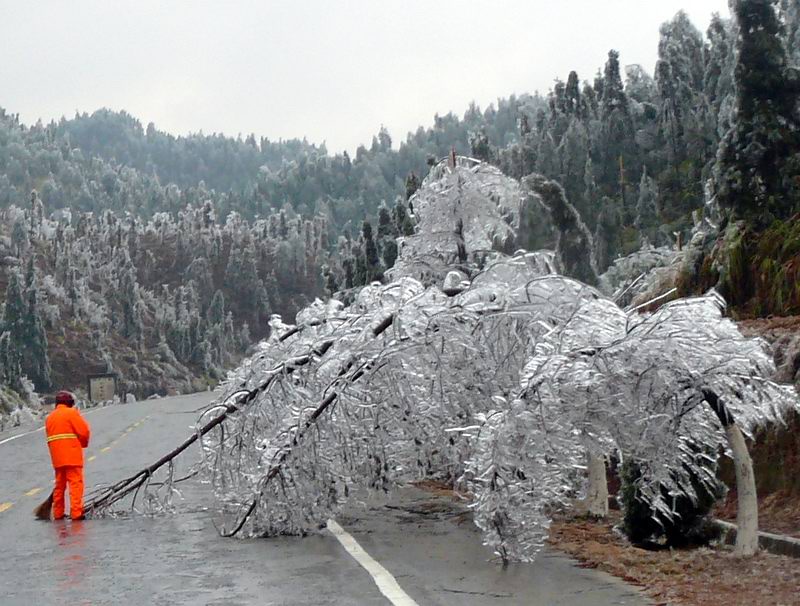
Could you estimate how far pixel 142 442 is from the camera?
1213 inches

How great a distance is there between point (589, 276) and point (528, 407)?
2107 cm

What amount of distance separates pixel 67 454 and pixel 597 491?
6236mm

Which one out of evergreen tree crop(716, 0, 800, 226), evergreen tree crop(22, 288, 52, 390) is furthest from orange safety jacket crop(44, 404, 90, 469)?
evergreen tree crop(22, 288, 52, 390)

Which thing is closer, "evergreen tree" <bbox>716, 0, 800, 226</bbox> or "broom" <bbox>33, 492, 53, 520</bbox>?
"broom" <bbox>33, 492, 53, 520</bbox>

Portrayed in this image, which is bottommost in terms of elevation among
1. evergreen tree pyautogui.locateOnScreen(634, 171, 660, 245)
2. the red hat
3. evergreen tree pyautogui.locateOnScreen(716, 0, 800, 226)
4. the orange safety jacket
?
the orange safety jacket

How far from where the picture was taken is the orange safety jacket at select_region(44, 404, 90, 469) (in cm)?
1464

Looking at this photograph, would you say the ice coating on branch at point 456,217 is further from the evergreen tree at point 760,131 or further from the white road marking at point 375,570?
the white road marking at point 375,570

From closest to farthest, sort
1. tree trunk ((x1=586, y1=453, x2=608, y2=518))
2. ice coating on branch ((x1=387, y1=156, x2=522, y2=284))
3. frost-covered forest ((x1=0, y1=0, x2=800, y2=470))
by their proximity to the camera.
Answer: tree trunk ((x1=586, y1=453, x2=608, y2=518)) → ice coating on branch ((x1=387, y1=156, x2=522, y2=284)) → frost-covered forest ((x1=0, y1=0, x2=800, y2=470))

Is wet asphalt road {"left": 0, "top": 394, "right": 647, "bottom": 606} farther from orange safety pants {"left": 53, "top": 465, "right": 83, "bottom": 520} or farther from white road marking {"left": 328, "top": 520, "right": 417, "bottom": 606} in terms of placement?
orange safety pants {"left": 53, "top": 465, "right": 83, "bottom": 520}

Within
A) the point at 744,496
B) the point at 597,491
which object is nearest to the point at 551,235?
the point at 597,491

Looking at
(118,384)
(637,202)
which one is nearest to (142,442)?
(637,202)

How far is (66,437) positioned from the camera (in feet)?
48.5

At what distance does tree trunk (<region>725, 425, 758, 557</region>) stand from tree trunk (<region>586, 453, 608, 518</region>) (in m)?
3.75

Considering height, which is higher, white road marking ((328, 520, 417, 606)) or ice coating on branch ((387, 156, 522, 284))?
ice coating on branch ((387, 156, 522, 284))
